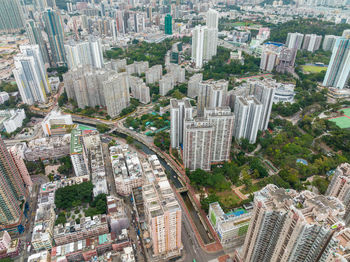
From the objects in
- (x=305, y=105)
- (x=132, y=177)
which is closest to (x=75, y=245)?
(x=132, y=177)

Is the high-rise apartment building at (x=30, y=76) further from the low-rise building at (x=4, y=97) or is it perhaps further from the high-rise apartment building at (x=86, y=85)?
the high-rise apartment building at (x=86, y=85)

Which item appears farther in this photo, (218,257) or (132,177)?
(132,177)

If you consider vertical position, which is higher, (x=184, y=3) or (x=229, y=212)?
(x=184, y=3)

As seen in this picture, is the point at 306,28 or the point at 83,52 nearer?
the point at 83,52

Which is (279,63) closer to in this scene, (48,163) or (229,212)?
(229,212)

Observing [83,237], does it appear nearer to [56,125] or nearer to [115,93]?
[56,125]

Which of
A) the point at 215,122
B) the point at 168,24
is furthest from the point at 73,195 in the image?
the point at 168,24

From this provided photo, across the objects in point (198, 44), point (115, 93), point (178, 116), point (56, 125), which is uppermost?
point (198, 44)
